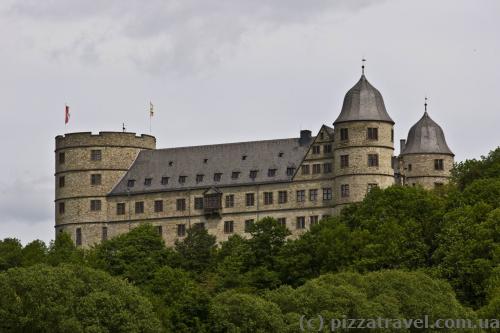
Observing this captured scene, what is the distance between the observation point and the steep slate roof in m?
164

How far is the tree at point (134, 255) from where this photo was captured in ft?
491

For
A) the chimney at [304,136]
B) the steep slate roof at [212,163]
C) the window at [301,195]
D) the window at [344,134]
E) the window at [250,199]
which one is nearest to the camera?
the window at [344,134]

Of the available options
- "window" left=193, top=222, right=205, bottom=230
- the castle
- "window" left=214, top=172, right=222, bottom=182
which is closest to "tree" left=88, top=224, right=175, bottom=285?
"window" left=193, top=222, right=205, bottom=230

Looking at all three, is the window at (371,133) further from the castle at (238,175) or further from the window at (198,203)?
the window at (198,203)

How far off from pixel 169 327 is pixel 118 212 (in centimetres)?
4711

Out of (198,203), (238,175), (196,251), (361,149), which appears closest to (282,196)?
(238,175)

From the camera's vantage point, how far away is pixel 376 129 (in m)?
157

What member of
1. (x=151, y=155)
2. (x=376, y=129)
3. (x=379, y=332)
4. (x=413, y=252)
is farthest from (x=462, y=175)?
(x=379, y=332)

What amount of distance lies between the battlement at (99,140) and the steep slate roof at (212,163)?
4.83ft

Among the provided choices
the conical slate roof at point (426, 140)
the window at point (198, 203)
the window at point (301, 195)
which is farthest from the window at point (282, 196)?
the conical slate roof at point (426, 140)

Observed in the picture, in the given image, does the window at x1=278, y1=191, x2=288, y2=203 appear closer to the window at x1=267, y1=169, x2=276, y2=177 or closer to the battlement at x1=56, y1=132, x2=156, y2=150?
the window at x1=267, y1=169, x2=276, y2=177

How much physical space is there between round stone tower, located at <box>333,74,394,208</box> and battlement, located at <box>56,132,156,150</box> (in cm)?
2076

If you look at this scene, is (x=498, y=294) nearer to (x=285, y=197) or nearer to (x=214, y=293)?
(x=214, y=293)

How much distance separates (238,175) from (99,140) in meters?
12.4
